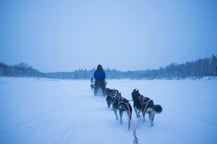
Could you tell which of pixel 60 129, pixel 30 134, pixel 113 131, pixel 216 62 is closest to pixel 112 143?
pixel 113 131

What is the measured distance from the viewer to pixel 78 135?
15.3 feet

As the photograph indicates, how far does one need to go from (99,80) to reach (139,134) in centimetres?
814

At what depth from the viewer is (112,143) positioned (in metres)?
4.17

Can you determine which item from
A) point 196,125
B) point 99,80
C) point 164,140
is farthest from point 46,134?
point 99,80

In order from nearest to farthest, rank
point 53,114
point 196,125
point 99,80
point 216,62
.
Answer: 1. point 196,125
2. point 53,114
3. point 99,80
4. point 216,62

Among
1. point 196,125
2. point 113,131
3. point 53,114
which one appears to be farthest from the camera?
point 53,114

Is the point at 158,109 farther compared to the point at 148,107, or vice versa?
the point at 148,107

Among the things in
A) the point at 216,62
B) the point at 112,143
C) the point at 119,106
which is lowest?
the point at 112,143

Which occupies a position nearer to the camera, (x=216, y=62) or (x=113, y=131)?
(x=113, y=131)

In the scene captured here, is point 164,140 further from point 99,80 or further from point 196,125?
point 99,80

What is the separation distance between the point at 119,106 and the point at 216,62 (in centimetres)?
7810

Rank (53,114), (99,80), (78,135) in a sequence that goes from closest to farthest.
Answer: (78,135), (53,114), (99,80)

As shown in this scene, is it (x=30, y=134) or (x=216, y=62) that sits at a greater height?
(x=216, y=62)

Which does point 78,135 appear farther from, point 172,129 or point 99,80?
point 99,80
